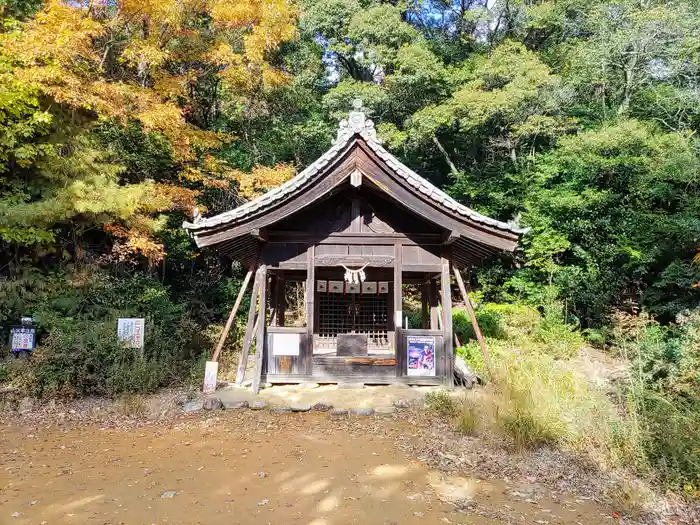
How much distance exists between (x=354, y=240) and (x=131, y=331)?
490cm

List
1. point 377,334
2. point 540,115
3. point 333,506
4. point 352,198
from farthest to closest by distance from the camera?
point 540,115
point 377,334
point 352,198
point 333,506

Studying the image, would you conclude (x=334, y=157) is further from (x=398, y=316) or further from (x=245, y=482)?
(x=245, y=482)

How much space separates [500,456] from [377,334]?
29.5 ft

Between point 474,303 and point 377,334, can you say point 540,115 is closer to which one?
point 474,303

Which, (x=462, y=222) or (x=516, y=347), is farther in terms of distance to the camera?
(x=516, y=347)

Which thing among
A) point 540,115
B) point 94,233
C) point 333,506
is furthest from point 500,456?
point 540,115

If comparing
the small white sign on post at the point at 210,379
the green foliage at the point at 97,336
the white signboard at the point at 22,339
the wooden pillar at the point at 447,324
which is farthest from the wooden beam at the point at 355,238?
the white signboard at the point at 22,339

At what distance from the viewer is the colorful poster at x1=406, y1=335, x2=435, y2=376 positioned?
349 inches

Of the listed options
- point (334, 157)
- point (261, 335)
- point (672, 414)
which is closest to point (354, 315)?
point (261, 335)

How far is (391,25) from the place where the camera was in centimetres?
1811

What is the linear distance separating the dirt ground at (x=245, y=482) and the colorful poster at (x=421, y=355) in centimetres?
224

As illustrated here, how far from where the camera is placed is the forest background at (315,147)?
33.9 ft

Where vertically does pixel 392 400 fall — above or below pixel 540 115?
below

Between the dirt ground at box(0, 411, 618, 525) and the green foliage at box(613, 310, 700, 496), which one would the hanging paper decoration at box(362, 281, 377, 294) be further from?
the green foliage at box(613, 310, 700, 496)
